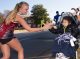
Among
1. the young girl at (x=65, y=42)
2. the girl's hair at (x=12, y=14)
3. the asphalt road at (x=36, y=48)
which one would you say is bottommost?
the asphalt road at (x=36, y=48)

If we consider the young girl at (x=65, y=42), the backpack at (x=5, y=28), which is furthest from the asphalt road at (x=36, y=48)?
the backpack at (x=5, y=28)

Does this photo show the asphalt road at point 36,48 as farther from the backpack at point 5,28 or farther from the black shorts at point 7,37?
the backpack at point 5,28

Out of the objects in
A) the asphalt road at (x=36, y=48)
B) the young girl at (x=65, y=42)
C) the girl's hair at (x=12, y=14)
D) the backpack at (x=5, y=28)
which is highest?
the girl's hair at (x=12, y=14)

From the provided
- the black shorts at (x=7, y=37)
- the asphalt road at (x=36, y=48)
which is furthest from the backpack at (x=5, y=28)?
the asphalt road at (x=36, y=48)

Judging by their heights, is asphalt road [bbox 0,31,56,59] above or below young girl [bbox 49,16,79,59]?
below

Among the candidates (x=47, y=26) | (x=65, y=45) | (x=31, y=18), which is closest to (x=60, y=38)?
(x=65, y=45)

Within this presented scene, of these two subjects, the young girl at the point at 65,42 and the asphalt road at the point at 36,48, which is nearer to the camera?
the young girl at the point at 65,42

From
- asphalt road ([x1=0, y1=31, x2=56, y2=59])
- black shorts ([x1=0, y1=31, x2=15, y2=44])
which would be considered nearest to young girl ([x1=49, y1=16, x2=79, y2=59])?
black shorts ([x1=0, y1=31, x2=15, y2=44])

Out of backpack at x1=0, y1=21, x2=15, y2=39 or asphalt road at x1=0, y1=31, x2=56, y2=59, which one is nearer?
backpack at x1=0, y1=21, x2=15, y2=39

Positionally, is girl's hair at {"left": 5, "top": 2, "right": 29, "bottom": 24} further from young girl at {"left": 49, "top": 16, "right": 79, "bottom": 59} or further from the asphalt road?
the asphalt road

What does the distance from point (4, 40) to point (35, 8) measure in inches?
3715

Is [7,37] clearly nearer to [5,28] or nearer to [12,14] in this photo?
[5,28]

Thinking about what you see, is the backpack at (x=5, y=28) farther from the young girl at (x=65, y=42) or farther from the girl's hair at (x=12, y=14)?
the young girl at (x=65, y=42)

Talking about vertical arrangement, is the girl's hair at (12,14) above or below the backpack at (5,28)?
above
